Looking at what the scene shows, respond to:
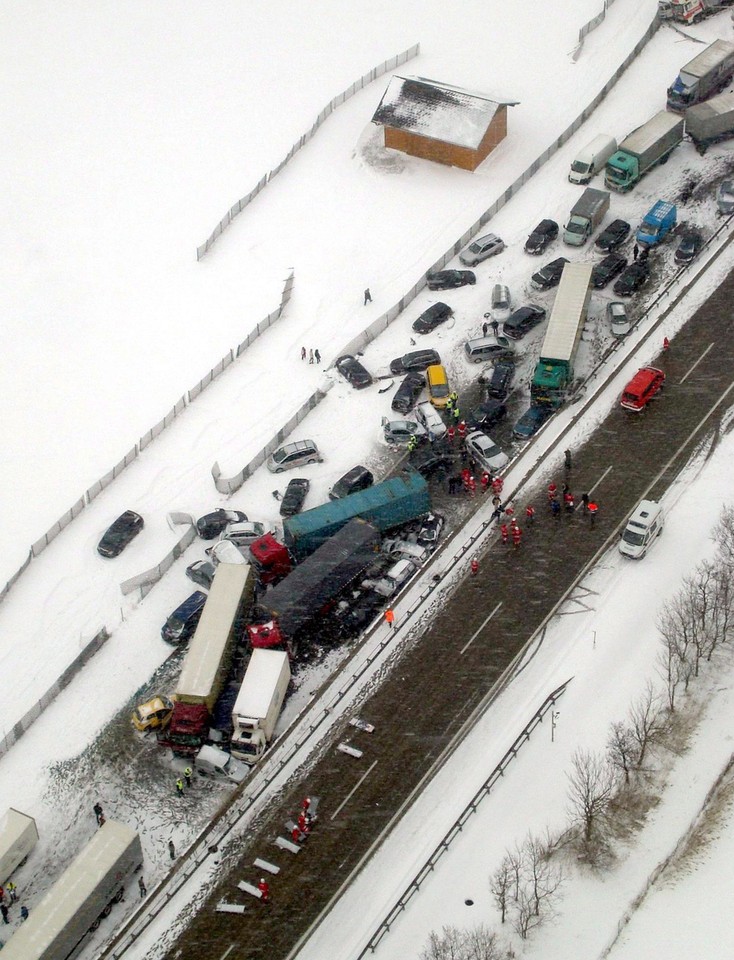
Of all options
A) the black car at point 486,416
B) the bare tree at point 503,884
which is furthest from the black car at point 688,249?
the bare tree at point 503,884

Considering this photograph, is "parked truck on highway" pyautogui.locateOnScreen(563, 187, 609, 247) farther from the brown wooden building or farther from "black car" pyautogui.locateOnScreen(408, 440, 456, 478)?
"black car" pyautogui.locateOnScreen(408, 440, 456, 478)

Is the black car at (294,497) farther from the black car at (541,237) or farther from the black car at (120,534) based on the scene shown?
the black car at (541,237)

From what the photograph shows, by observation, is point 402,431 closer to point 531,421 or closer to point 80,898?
point 531,421

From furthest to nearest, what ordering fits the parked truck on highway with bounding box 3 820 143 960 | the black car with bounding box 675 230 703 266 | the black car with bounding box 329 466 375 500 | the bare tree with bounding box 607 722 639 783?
1. the black car with bounding box 675 230 703 266
2. the black car with bounding box 329 466 375 500
3. the bare tree with bounding box 607 722 639 783
4. the parked truck on highway with bounding box 3 820 143 960

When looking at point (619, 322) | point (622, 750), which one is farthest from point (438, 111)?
point (622, 750)

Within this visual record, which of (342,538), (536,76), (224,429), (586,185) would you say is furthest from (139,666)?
(536,76)

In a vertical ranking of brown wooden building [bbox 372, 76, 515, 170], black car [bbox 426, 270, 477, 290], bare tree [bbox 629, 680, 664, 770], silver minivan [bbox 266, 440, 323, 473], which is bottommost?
bare tree [bbox 629, 680, 664, 770]

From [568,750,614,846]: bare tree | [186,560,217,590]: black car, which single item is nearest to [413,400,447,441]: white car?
[186,560,217,590]: black car
